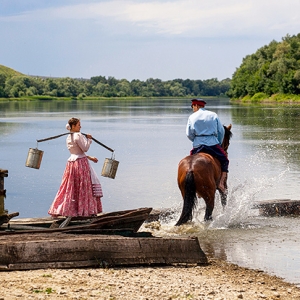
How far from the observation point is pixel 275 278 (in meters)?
8.69

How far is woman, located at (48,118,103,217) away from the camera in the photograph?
10.6 m

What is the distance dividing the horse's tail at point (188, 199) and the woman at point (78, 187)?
5.10ft

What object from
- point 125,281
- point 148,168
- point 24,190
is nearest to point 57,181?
point 24,190

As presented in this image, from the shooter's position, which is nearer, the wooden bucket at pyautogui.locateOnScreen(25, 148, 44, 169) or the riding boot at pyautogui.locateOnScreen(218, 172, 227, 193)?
the wooden bucket at pyautogui.locateOnScreen(25, 148, 44, 169)

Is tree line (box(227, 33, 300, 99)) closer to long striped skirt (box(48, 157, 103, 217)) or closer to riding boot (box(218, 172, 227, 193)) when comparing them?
riding boot (box(218, 172, 227, 193))

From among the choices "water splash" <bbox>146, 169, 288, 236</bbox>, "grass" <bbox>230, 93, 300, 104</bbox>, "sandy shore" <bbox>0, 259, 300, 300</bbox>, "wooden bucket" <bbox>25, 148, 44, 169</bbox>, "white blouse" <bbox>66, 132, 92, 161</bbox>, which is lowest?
"grass" <bbox>230, 93, 300, 104</bbox>

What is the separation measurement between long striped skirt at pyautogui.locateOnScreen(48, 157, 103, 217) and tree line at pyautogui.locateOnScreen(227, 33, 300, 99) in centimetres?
9869

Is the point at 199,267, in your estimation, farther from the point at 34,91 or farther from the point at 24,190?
the point at 34,91

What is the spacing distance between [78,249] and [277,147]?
2287cm

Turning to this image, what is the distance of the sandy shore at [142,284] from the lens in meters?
7.02

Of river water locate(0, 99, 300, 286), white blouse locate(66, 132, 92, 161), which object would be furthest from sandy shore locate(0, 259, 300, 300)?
white blouse locate(66, 132, 92, 161)

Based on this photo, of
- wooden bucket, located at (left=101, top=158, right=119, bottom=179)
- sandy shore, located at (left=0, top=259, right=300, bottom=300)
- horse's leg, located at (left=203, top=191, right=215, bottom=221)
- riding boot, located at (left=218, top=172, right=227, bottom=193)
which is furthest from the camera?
riding boot, located at (left=218, top=172, right=227, bottom=193)

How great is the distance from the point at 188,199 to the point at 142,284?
4.22 metres

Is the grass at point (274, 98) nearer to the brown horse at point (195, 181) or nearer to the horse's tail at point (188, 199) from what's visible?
the brown horse at point (195, 181)
